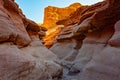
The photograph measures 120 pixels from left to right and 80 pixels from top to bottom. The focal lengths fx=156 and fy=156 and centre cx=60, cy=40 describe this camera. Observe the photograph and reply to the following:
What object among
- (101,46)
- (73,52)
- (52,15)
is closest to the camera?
(101,46)

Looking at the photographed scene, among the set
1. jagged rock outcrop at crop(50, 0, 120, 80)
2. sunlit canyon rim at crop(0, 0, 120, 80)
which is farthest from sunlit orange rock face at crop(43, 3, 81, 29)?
sunlit canyon rim at crop(0, 0, 120, 80)

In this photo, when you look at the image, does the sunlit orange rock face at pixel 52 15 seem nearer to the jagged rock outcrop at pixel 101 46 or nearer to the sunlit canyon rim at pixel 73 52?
the jagged rock outcrop at pixel 101 46

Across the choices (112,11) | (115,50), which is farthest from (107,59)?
(112,11)

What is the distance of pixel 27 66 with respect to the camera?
4906 millimetres

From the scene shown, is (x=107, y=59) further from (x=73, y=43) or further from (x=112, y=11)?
(x=73, y=43)

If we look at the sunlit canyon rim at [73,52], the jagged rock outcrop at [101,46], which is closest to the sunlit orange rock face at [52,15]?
the jagged rock outcrop at [101,46]

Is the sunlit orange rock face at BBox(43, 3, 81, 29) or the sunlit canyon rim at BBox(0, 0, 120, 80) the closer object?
the sunlit canyon rim at BBox(0, 0, 120, 80)

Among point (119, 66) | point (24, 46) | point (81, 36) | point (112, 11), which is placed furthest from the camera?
point (81, 36)

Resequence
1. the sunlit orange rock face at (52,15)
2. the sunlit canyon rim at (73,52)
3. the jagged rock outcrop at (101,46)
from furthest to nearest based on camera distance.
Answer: the sunlit orange rock face at (52,15), the jagged rock outcrop at (101,46), the sunlit canyon rim at (73,52)

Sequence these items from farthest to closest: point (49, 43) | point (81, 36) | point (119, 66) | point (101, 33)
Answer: point (49, 43), point (81, 36), point (101, 33), point (119, 66)

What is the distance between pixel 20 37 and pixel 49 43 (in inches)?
434

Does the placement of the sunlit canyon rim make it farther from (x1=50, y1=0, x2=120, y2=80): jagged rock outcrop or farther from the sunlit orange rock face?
the sunlit orange rock face

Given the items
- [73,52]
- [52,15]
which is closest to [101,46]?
[73,52]

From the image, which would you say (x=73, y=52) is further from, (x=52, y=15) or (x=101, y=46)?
(x=52, y=15)
